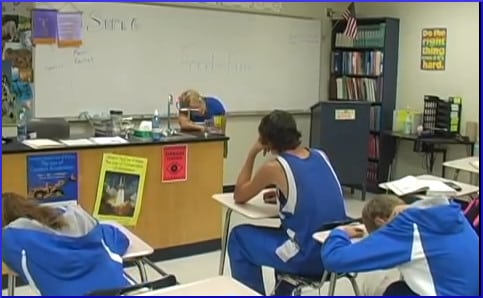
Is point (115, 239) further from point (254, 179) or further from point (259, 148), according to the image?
point (259, 148)

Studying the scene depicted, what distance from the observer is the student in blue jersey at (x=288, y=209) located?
2.87 meters

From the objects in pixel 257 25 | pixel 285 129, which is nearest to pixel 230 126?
pixel 257 25

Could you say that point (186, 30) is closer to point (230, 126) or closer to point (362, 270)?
point (230, 126)

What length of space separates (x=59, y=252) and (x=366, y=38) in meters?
5.34

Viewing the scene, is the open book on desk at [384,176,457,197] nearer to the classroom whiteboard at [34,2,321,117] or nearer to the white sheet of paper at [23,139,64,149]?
the white sheet of paper at [23,139,64,149]

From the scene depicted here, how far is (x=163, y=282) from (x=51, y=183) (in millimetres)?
1911

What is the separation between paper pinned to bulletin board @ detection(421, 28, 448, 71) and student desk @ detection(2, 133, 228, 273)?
2.94 m

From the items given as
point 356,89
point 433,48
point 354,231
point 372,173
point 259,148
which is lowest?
point 372,173

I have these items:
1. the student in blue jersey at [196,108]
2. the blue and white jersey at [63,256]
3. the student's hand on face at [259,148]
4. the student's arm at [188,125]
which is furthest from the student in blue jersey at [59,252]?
the student in blue jersey at [196,108]

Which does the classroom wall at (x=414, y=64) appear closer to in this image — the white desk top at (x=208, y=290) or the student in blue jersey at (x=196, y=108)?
the student in blue jersey at (x=196, y=108)

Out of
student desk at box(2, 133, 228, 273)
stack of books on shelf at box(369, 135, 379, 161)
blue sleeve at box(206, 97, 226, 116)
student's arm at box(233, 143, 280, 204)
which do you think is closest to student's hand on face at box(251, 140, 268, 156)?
student's arm at box(233, 143, 280, 204)

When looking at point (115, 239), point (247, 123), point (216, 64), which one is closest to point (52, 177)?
point (115, 239)

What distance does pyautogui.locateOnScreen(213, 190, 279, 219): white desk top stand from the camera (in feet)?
10.00

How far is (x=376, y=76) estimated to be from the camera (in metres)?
6.68
